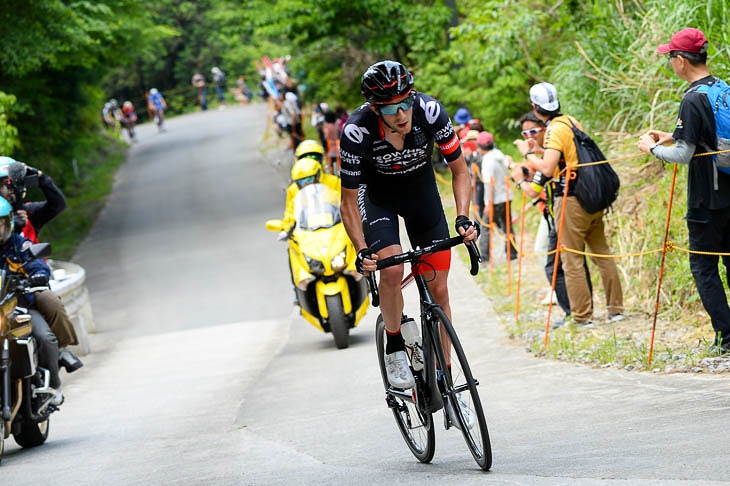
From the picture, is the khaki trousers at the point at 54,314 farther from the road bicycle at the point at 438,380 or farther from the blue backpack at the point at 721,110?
the blue backpack at the point at 721,110

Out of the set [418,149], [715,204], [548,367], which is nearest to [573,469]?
[418,149]

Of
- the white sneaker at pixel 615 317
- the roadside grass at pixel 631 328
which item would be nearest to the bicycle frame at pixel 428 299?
the roadside grass at pixel 631 328

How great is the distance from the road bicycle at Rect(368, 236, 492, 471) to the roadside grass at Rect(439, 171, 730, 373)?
2.43 m

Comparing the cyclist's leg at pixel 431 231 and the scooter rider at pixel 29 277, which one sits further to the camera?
the scooter rider at pixel 29 277

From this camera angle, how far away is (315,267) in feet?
37.0

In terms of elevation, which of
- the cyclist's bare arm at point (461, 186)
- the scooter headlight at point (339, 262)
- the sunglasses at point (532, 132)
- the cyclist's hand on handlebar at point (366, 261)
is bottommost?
the scooter headlight at point (339, 262)

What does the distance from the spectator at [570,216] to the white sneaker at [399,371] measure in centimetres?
373

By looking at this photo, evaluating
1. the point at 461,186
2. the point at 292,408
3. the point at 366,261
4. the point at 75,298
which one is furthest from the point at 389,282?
the point at 75,298

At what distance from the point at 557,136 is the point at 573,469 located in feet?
15.7

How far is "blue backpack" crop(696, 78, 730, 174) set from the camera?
694 centimetres

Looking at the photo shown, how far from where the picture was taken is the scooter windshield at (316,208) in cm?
1176

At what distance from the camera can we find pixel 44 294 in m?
8.50

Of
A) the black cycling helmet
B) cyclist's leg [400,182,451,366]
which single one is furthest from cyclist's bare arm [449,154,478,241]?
the black cycling helmet

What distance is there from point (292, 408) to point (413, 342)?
287 centimetres
